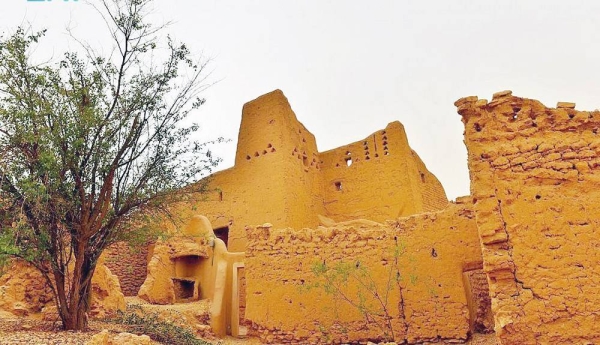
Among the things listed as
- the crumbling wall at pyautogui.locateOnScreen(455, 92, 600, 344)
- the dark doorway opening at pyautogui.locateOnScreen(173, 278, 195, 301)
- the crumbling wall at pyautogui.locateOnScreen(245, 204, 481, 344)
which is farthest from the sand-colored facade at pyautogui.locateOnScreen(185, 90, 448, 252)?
the crumbling wall at pyautogui.locateOnScreen(455, 92, 600, 344)

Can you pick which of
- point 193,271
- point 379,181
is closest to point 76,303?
point 193,271

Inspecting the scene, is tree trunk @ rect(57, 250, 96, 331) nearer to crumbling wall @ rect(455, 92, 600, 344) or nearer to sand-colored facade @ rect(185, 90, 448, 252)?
crumbling wall @ rect(455, 92, 600, 344)

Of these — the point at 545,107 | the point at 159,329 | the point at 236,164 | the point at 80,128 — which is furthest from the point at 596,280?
the point at 236,164

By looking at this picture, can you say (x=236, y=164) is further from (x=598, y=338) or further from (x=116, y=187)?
(x=598, y=338)

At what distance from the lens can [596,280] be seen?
4.77m

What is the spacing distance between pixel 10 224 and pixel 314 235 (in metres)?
5.47

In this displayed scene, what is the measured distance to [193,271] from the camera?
14.4 meters

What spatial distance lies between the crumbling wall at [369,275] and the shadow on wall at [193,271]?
2.83 m

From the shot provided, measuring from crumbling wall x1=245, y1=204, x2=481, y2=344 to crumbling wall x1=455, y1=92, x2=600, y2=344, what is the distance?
2.02 m

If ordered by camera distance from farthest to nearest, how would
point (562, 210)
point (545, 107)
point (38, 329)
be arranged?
point (38, 329) → point (545, 107) → point (562, 210)

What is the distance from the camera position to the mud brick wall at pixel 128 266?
15656 millimetres

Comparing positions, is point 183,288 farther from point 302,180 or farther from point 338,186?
point 338,186

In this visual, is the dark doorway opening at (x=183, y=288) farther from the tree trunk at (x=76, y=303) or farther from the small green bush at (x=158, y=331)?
the tree trunk at (x=76, y=303)

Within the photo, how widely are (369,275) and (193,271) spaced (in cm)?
824
